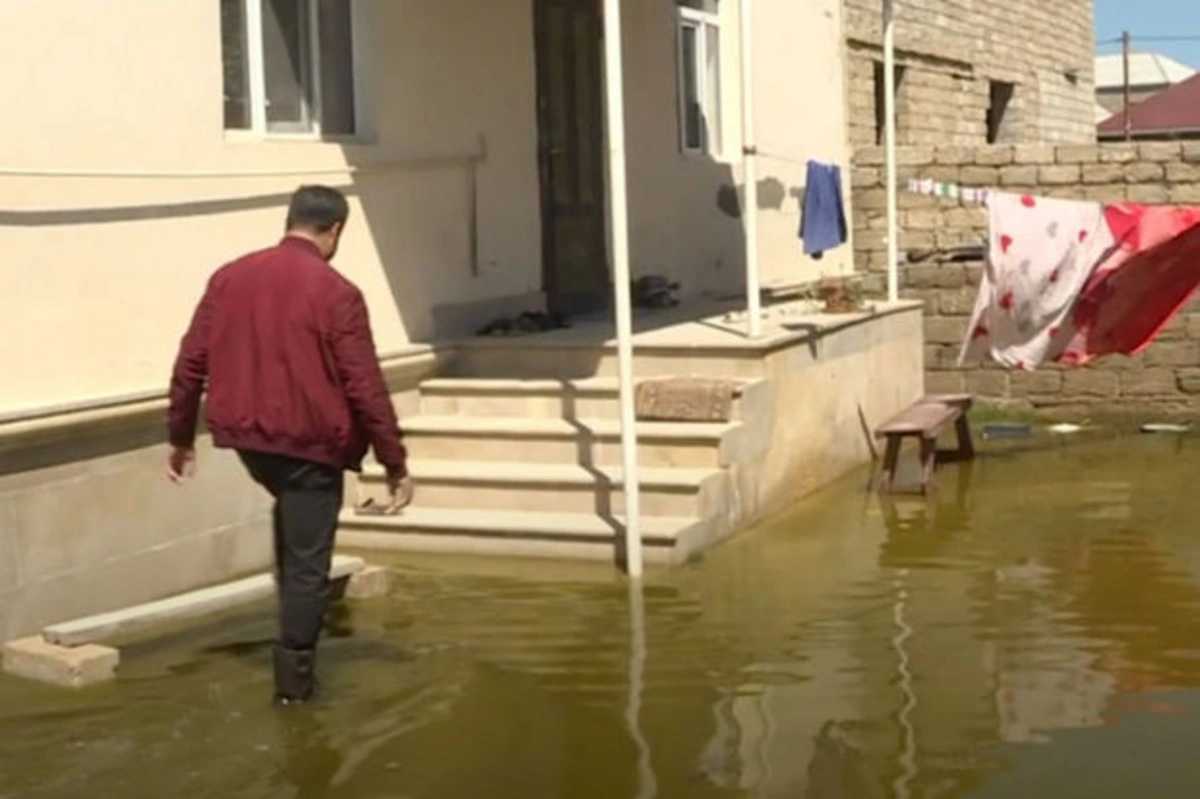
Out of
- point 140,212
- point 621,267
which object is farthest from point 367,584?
point 140,212

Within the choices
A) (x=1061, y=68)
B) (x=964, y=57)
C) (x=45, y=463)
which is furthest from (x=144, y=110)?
(x=1061, y=68)

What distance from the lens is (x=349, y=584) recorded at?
25.8ft

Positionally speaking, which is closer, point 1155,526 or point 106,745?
point 106,745

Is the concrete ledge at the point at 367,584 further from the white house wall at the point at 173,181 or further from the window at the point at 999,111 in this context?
the window at the point at 999,111

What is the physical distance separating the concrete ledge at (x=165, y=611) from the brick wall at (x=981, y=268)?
742 cm

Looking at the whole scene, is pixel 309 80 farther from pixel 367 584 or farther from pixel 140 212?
pixel 367 584

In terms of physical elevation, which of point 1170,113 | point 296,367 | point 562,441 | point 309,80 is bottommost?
point 562,441

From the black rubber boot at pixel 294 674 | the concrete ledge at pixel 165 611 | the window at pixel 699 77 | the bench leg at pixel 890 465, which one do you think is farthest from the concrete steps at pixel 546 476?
the window at pixel 699 77

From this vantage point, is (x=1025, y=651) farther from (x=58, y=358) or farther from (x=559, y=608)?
(x=58, y=358)

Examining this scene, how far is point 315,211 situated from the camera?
240 inches

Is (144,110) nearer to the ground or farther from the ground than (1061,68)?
nearer to the ground

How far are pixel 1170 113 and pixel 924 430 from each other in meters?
16.4

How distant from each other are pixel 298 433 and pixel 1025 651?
9.06 feet

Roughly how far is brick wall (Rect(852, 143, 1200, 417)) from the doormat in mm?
5268
